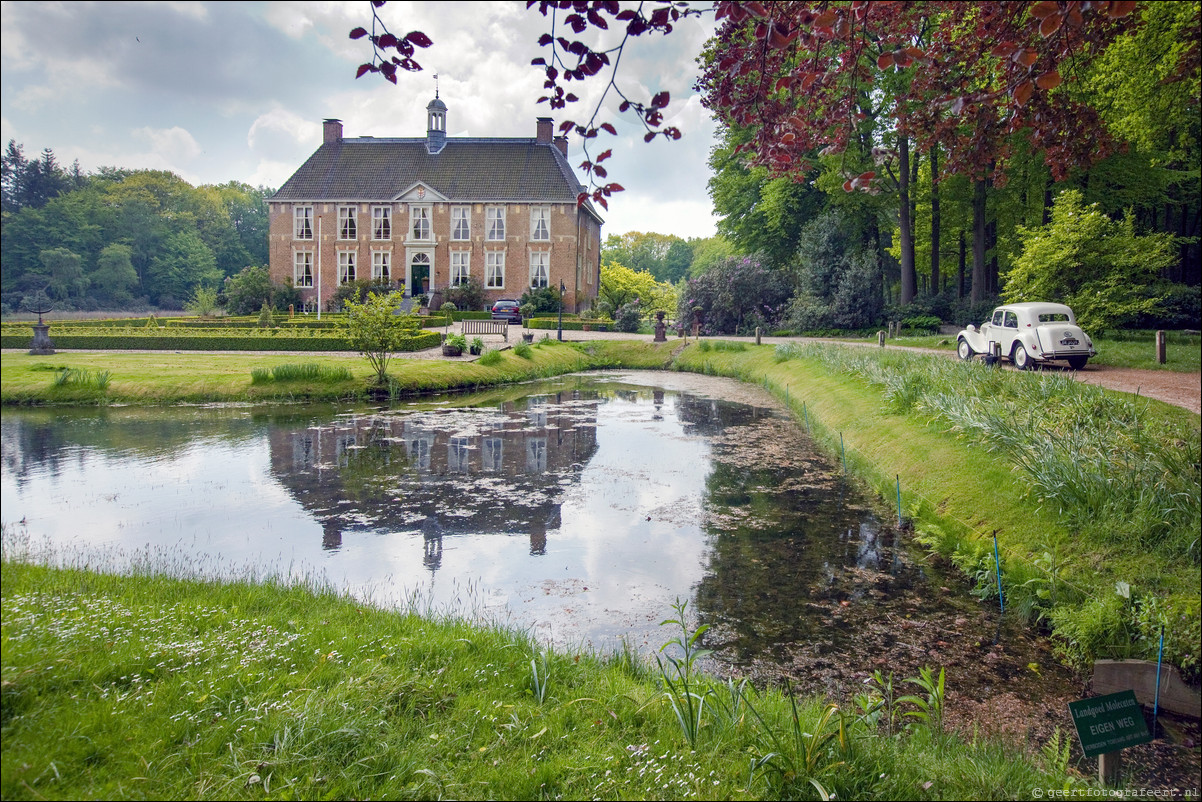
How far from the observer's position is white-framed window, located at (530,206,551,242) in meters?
→ 45.9

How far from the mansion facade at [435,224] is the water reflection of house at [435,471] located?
30.8 metres

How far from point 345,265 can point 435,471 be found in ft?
130

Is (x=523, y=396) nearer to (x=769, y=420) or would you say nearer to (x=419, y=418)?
(x=419, y=418)

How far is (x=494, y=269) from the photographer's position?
46.5 metres

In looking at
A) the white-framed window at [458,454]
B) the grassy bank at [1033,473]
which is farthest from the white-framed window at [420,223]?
the white-framed window at [458,454]

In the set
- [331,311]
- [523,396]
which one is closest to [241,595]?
[523,396]

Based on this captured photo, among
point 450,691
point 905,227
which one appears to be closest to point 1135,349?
point 905,227

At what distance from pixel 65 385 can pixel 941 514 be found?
7.98 metres

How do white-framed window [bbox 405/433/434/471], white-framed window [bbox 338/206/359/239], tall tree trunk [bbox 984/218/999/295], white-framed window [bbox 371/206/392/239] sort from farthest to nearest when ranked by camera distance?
white-framed window [bbox 338/206/359/239] → white-framed window [bbox 371/206/392/239] → tall tree trunk [bbox 984/218/999/295] → white-framed window [bbox 405/433/434/471]

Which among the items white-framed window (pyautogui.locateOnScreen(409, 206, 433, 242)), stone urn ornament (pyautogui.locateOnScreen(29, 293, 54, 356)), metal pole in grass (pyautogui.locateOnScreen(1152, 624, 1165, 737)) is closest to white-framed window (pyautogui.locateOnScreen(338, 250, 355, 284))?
white-framed window (pyautogui.locateOnScreen(409, 206, 433, 242))

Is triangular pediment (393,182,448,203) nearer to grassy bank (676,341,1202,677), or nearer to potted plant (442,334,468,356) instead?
potted plant (442,334,468,356)

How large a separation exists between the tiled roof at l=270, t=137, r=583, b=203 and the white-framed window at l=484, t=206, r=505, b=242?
0.78m

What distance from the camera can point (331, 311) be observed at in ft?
146

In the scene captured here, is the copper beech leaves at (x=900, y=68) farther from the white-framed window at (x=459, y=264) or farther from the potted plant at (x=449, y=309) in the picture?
the white-framed window at (x=459, y=264)
